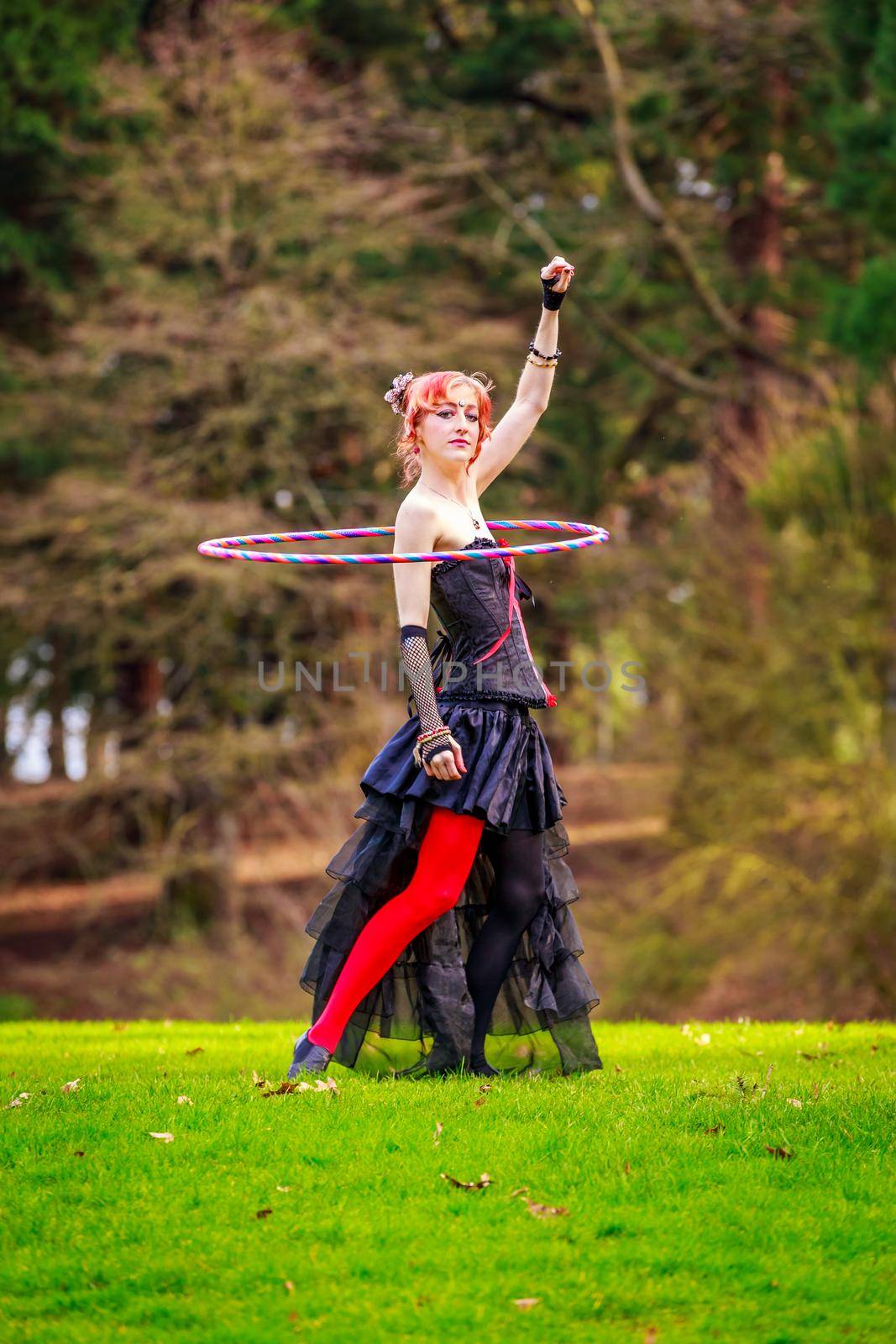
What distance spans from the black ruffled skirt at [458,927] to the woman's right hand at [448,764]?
100 mm

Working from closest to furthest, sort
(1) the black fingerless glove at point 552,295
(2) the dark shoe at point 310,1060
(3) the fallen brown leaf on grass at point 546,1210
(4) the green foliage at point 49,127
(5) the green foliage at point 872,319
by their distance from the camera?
(3) the fallen brown leaf on grass at point 546,1210 < (2) the dark shoe at point 310,1060 < (1) the black fingerless glove at point 552,295 < (5) the green foliage at point 872,319 < (4) the green foliage at point 49,127

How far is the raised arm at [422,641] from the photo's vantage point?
4770 mm

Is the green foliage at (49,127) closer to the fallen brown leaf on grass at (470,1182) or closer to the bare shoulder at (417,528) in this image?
the bare shoulder at (417,528)

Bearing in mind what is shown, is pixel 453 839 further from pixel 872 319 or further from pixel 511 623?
pixel 872 319

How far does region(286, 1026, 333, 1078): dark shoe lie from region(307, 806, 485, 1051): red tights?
2 cm

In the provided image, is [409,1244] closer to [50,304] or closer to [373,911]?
[373,911]

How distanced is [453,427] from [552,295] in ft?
1.89

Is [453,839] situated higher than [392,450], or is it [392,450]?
[392,450]

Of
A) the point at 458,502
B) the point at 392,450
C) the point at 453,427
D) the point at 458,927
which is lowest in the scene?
the point at 458,927

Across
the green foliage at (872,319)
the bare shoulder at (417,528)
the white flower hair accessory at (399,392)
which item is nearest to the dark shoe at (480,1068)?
the bare shoulder at (417,528)

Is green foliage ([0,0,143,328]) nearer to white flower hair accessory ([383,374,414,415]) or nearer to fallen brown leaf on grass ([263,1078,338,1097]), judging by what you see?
white flower hair accessory ([383,374,414,415])

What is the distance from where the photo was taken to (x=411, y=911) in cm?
491

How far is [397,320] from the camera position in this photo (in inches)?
710

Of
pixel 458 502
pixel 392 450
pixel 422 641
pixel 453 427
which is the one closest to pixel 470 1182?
pixel 422 641
